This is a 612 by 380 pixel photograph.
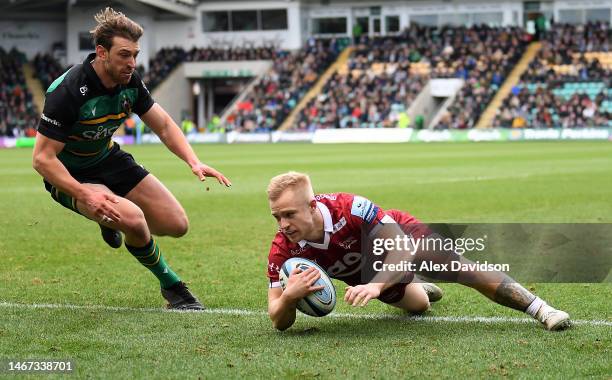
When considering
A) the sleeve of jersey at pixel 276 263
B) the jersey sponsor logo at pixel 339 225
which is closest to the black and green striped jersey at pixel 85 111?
the sleeve of jersey at pixel 276 263

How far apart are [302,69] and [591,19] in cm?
1771

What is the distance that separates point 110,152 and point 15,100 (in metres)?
54.1

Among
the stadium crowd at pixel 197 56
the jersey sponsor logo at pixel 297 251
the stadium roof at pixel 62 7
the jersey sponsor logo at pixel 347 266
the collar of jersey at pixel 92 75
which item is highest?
the stadium roof at pixel 62 7

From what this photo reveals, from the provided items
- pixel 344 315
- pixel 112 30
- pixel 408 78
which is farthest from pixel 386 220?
pixel 408 78

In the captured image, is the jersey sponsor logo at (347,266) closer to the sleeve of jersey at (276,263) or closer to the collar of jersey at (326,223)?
the collar of jersey at (326,223)

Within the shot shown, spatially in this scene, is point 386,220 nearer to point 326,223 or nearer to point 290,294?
point 326,223

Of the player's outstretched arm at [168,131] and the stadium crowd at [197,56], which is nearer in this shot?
the player's outstretched arm at [168,131]

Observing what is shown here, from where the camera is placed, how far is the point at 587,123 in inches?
1864

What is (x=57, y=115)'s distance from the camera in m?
6.80

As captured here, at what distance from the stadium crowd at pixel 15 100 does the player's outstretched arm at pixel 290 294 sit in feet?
162

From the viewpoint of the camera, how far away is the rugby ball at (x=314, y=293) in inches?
240

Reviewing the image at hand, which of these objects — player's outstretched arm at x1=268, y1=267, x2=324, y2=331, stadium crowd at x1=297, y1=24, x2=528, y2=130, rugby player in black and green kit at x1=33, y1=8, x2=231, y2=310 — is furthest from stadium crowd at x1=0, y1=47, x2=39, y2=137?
player's outstretched arm at x1=268, y1=267, x2=324, y2=331

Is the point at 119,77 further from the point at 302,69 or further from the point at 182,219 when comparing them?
the point at 302,69

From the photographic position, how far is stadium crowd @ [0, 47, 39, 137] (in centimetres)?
5588
